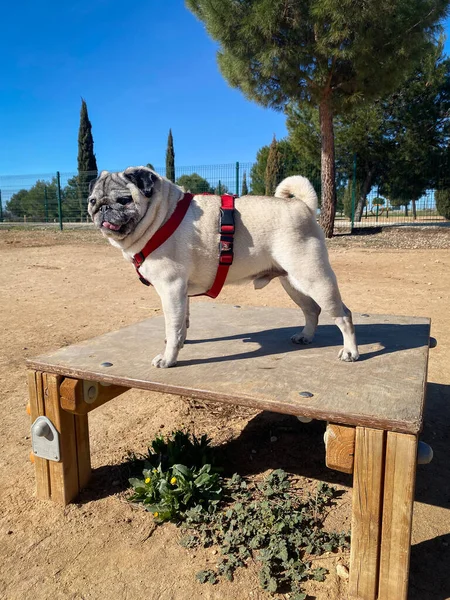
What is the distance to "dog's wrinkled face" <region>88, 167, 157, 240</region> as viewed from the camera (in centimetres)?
248

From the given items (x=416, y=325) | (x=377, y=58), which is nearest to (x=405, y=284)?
(x=416, y=325)

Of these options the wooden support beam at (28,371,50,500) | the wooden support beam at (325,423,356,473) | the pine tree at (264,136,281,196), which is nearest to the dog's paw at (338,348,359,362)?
the wooden support beam at (325,423,356,473)

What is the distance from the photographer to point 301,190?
116 inches

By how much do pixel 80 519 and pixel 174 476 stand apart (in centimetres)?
59

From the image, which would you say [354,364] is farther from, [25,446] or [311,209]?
[25,446]

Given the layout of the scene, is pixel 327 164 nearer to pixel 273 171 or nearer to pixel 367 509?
pixel 273 171

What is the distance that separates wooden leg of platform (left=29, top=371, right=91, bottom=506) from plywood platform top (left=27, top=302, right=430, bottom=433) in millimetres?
122

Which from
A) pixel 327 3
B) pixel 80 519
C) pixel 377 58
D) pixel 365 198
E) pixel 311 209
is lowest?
pixel 80 519

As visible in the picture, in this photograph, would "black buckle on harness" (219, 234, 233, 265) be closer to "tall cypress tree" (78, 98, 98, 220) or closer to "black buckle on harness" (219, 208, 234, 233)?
"black buckle on harness" (219, 208, 234, 233)

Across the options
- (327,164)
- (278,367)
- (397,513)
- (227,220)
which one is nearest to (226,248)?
(227,220)

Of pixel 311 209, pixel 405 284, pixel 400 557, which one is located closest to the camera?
pixel 400 557

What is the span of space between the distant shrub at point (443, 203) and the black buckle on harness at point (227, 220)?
34370 millimetres

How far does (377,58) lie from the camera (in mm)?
13211

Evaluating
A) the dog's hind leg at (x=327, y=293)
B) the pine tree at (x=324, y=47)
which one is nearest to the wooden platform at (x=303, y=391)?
the dog's hind leg at (x=327, y=293)
